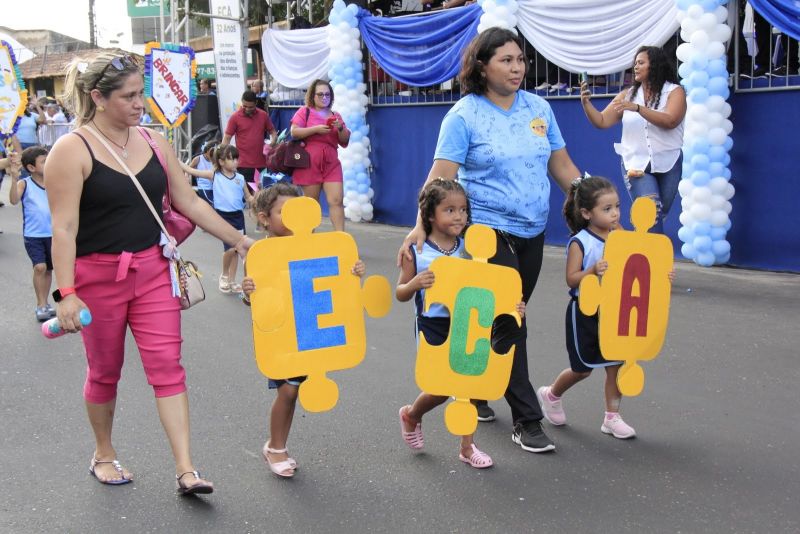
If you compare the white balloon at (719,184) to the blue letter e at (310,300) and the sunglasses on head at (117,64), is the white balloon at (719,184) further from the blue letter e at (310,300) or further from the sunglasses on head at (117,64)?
the sunglasses on head at (117,64)

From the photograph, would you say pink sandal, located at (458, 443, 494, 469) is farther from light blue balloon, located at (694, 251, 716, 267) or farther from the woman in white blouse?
light blue balloon, located at (694, 251, 716, 267)

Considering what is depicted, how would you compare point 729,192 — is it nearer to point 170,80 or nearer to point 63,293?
point 63,293

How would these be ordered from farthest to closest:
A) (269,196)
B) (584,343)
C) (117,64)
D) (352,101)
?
(352,101), (584,343), (269,196), (117,64)

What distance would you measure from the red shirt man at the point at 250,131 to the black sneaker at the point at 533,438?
828cm

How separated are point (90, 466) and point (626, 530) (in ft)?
7.66

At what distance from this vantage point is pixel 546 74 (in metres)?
10.6

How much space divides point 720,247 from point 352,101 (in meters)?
5.92

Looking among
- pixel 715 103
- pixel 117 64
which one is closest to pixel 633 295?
pixel 117 64

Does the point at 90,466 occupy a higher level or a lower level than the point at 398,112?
lower

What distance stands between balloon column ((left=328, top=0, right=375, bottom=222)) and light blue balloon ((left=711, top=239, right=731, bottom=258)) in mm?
5507

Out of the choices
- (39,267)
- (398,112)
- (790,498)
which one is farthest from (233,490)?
(398,112)

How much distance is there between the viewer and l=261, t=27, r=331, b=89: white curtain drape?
45.4 feet

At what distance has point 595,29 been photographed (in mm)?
9562

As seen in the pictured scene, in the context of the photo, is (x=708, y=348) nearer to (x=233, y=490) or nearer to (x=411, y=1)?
(x=233, y=490)
